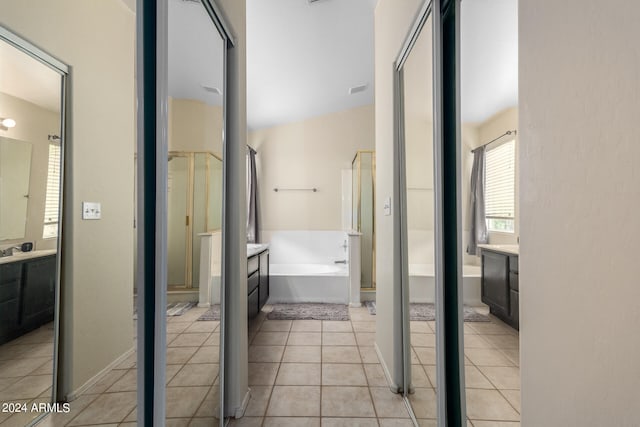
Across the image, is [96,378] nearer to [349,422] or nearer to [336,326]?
[349,422]

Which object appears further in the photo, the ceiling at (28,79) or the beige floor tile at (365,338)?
the beige floor tile at (365,338)

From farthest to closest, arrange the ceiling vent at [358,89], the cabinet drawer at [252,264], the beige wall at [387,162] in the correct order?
the ceiling vent at [358,89] < the cabinet drawer at [252,264] < the beige wall at [387,162]

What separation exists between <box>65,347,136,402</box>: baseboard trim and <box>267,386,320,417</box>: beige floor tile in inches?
48.3

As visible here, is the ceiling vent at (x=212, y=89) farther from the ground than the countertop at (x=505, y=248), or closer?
farther from the ground

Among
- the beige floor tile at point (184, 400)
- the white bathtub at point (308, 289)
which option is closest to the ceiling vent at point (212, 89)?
the beige floor tile at point (184, 400)

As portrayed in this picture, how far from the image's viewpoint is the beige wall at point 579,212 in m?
0.47

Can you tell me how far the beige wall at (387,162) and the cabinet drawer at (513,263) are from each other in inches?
44.8

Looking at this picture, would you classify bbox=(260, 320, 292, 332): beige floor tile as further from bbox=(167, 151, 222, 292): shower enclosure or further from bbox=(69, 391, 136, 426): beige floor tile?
bbox=(69, 391, 136, 426): beige floor tile

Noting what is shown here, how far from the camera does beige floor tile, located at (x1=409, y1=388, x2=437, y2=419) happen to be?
4.65 ft

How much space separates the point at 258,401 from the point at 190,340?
36.9 inches

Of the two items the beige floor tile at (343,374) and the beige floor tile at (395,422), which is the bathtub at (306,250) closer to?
the beige floor tile at (343,374)

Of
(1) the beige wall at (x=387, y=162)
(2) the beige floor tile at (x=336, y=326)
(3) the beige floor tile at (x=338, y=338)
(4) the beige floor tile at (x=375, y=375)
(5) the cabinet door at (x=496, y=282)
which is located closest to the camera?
(5) the cabinet door at (x=496, y=282)

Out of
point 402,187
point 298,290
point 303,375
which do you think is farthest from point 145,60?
point 298,290

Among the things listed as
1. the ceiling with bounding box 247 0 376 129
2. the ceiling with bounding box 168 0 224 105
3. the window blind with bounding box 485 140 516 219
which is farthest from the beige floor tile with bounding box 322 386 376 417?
the ceiling with bounding box 247 0 376 129
